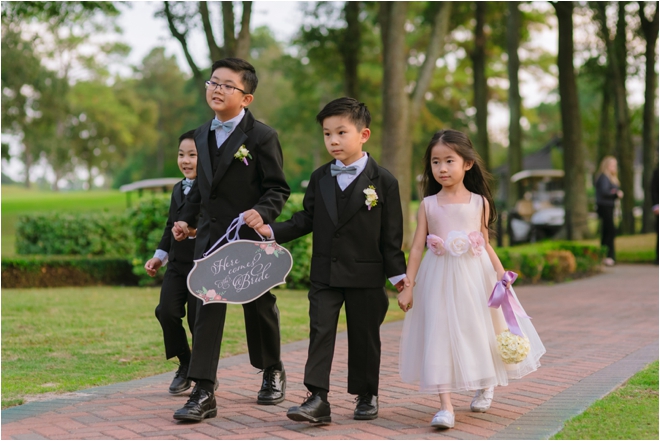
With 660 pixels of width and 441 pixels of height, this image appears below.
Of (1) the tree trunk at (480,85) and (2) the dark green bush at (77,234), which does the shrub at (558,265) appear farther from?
(1) the tree trunk at (480,85)

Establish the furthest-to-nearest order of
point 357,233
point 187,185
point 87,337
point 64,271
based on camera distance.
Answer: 1. point 64,271
2. point 87,337
3. point 187,185
4. point 357,233

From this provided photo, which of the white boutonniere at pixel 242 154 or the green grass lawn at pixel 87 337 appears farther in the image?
the green grass lawn at pixel 87 337

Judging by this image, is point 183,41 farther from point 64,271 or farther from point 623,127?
point 623,127

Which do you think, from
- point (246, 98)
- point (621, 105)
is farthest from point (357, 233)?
point (621, 105)

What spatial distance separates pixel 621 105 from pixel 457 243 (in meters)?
19.8

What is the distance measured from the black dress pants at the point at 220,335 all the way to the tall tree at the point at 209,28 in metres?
11.1

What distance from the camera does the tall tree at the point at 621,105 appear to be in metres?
22.1

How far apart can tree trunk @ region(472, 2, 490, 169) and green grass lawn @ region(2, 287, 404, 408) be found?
15.1 m

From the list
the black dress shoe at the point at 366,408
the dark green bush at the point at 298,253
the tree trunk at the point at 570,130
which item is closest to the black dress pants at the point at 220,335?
the black dress shoe at the point at 366,408

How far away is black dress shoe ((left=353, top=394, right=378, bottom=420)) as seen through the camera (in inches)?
175

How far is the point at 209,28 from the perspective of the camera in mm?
16219

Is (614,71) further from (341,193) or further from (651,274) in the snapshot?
(341,193)

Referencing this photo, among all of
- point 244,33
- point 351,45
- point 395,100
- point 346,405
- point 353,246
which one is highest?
point 351,45

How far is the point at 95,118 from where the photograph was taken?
2351 inches
